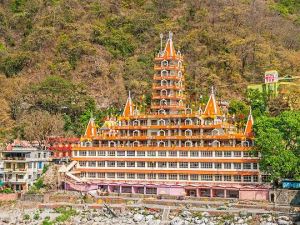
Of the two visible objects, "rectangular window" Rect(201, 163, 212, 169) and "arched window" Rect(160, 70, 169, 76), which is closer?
"rectangular window" Rect(201, 163, 212, 169)

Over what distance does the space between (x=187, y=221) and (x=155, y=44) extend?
66.4m

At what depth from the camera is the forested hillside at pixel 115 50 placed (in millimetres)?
90000

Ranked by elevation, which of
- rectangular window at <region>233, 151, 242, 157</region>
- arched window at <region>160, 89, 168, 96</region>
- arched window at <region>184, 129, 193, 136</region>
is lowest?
rectangular window at <region>233, 151, 242, 157</region>

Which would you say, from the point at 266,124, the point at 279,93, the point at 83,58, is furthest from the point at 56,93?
the point at 266,124

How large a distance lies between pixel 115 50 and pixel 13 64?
2032 cm

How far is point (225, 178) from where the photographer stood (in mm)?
→ 60750

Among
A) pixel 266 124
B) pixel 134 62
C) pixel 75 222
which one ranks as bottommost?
pixel 75 222

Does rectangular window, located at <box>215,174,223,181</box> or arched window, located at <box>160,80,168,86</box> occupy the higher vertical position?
arched window, located at <box>160,80,168,86</box>

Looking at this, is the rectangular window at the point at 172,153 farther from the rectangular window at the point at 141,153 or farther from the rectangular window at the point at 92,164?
the rectangular window at the point at 92,164

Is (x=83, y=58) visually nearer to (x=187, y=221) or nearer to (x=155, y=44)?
(x=155, y=44)

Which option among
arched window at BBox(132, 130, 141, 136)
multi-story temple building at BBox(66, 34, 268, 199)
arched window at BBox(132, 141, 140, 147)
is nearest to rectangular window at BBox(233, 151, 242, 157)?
multi-story temple building at BBox(66, 34, 268, 199)

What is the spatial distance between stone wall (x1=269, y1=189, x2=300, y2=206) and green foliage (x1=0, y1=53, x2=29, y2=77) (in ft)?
217

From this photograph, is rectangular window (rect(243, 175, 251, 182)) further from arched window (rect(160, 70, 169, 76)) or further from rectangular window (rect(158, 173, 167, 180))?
arched window (rect(160, 70, 169, 76))

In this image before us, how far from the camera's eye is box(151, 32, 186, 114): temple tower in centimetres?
6762
